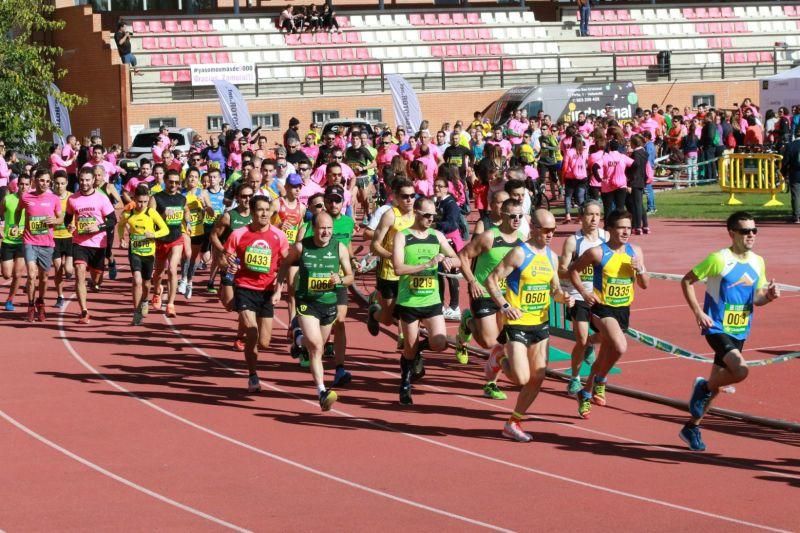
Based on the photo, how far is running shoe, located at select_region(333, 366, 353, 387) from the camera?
534 inches

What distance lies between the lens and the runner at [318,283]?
12422 millimetres

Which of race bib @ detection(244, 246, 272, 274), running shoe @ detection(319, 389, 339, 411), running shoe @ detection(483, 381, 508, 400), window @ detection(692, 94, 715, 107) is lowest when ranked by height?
running shoe @ detection(483, 381, 508, 400)

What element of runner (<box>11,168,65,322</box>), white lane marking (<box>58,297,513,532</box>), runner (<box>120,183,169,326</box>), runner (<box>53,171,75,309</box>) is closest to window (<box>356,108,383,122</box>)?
runner (<box>53,171,75,309</box>)

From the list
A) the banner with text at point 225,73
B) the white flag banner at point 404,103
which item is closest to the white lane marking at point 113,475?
the white flag banner at point 404,103

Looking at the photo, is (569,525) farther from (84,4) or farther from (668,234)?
(84,4)

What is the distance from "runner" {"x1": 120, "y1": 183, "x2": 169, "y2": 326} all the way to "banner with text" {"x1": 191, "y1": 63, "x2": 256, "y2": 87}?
1029 inches

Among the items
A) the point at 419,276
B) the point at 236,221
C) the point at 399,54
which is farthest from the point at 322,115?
the point at 419,276

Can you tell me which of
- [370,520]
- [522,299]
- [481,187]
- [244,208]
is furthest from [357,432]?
[481,187]

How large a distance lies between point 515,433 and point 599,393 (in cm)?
152

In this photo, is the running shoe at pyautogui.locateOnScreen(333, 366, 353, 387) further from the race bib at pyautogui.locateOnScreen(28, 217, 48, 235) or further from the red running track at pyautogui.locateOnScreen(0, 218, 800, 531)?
the race bib at pyautogui.locateOnScreen(28, 217, 48, 235)

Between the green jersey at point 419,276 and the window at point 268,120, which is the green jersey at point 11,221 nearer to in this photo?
the green jersey at point 419,276

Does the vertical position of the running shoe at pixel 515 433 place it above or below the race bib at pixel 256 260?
below

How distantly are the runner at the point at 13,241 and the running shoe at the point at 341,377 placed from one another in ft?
21.7

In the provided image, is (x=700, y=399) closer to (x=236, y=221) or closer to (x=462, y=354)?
(x=462, y=354)
